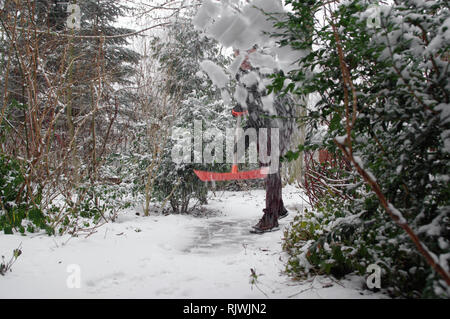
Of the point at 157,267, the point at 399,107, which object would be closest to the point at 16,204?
the point at 157,267

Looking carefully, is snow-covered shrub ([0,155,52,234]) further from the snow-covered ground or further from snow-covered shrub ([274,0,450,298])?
snow-covered shrub ([274,0,450,298])

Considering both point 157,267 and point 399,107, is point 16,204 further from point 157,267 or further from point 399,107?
A: point 399,107

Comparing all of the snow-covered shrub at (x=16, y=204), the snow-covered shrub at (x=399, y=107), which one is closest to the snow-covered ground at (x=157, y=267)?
the snow-covered shrub at (x=16, y=204)

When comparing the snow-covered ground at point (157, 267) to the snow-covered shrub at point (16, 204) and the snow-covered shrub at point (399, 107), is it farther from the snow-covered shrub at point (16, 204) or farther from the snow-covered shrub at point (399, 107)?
the snow-covered shrub at point (399, 107)

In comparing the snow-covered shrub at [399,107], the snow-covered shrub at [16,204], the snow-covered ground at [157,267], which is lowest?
the snow-covered ground at [157,267]

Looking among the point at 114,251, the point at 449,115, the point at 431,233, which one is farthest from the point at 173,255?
the point at 449,115

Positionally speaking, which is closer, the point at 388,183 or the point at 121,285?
the point at 388,183

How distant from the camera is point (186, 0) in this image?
2.59 meters

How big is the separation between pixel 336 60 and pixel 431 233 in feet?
3.05

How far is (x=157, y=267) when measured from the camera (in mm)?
2643

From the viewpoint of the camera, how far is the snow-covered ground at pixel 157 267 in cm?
193

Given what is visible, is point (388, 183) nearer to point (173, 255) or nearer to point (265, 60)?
point (265, 60)

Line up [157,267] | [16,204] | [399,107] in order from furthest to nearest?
1. [16,204]
2. [157,267]
3. [399,107]

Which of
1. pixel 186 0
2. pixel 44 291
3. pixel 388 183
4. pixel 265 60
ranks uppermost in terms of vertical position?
pixel 186 0
